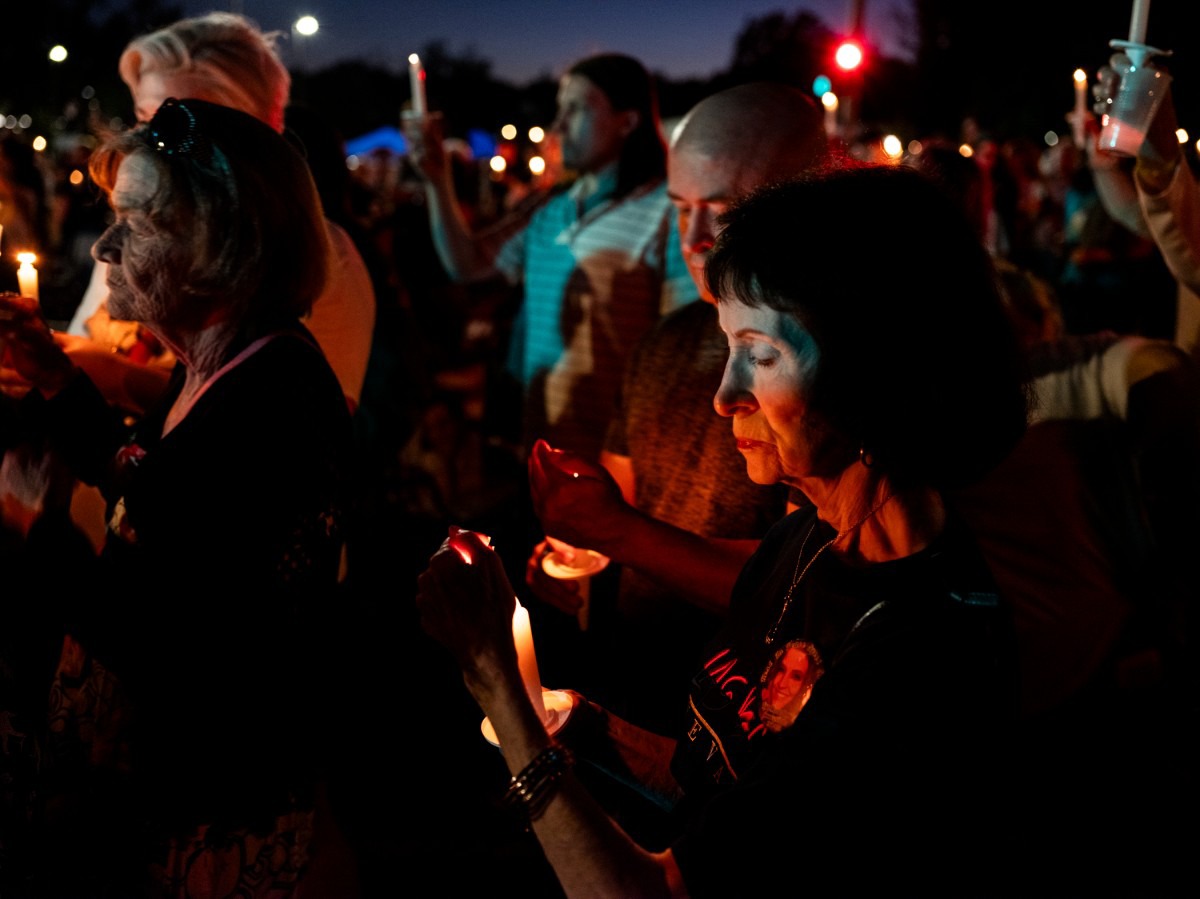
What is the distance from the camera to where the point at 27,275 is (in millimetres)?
2559

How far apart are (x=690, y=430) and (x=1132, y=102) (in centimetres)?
171

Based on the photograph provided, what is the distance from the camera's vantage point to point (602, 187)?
15.1 ft

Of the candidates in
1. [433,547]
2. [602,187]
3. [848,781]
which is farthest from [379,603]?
[848,781]

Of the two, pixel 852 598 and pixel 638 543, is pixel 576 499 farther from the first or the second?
pixel 852 598

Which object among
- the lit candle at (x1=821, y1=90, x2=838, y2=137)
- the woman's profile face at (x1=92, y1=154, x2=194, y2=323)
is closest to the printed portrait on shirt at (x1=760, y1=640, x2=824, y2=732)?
the woman's profile face at (x1=92, y1=154, x2=194, y2=323)

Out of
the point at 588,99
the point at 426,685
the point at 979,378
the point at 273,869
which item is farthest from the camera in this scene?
the point at 426,685

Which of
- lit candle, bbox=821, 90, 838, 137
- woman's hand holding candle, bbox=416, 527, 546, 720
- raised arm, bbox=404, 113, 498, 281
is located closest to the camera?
woman's hand holding candle, bbox=416, 527, 546, 720

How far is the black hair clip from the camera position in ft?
7.43

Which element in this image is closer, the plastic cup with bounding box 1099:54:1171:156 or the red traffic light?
the plastic cup with bounding box 1099:54:1171:156

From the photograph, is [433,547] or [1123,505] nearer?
[1123,505]

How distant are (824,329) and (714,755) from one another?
70cm

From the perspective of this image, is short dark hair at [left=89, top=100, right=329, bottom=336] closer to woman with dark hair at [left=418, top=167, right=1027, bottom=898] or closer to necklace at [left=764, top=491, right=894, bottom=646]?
woman with dark hair at [left=418, top=167, right=1027, bottom=898]

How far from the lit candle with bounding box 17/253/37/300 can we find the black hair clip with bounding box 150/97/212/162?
478 millimetres

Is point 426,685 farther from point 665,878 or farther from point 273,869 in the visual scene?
point 665,878
